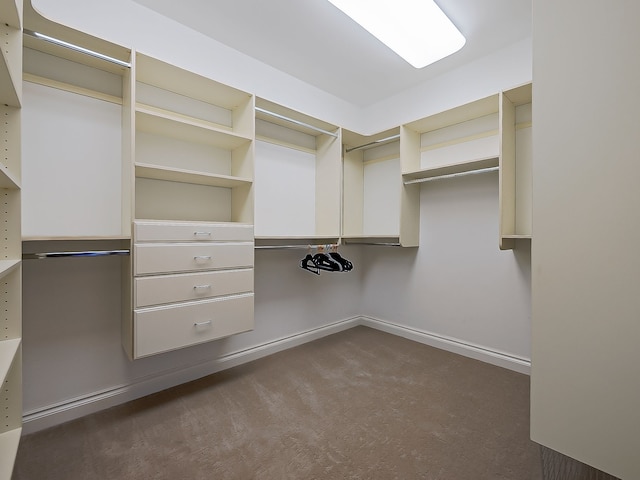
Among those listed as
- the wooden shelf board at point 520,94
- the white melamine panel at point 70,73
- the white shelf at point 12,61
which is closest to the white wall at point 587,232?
the wooden shelf board at point 520,94

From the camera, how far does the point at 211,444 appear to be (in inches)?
61.3

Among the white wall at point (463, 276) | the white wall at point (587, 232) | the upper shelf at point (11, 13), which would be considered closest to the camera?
the white wall at point (587, 232)

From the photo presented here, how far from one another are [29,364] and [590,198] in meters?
2.66

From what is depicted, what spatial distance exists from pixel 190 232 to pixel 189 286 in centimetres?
33

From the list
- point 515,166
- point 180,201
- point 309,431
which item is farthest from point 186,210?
point 515,166

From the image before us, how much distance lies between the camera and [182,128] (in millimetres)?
1983

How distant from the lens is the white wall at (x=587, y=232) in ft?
2.63

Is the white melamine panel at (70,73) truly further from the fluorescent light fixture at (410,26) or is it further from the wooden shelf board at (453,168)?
the wooden shelf board at (453,168)

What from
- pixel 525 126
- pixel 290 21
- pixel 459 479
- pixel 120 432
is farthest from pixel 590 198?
pixel 120 432

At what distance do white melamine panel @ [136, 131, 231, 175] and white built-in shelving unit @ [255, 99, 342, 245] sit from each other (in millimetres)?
369

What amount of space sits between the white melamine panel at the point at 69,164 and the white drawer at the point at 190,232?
39 cm

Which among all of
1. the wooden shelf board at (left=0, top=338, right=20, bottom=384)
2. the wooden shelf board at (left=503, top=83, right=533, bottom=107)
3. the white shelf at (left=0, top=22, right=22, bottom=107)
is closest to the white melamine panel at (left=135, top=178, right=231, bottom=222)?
the white shelf at (left=0, top=22, right=22, bottom=107)

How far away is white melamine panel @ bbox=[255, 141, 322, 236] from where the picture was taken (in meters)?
2.68

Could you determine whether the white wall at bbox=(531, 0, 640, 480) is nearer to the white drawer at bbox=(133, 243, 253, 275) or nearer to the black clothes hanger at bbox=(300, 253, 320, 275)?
the white drawer at bbox=(133, 243, 253, 275)
